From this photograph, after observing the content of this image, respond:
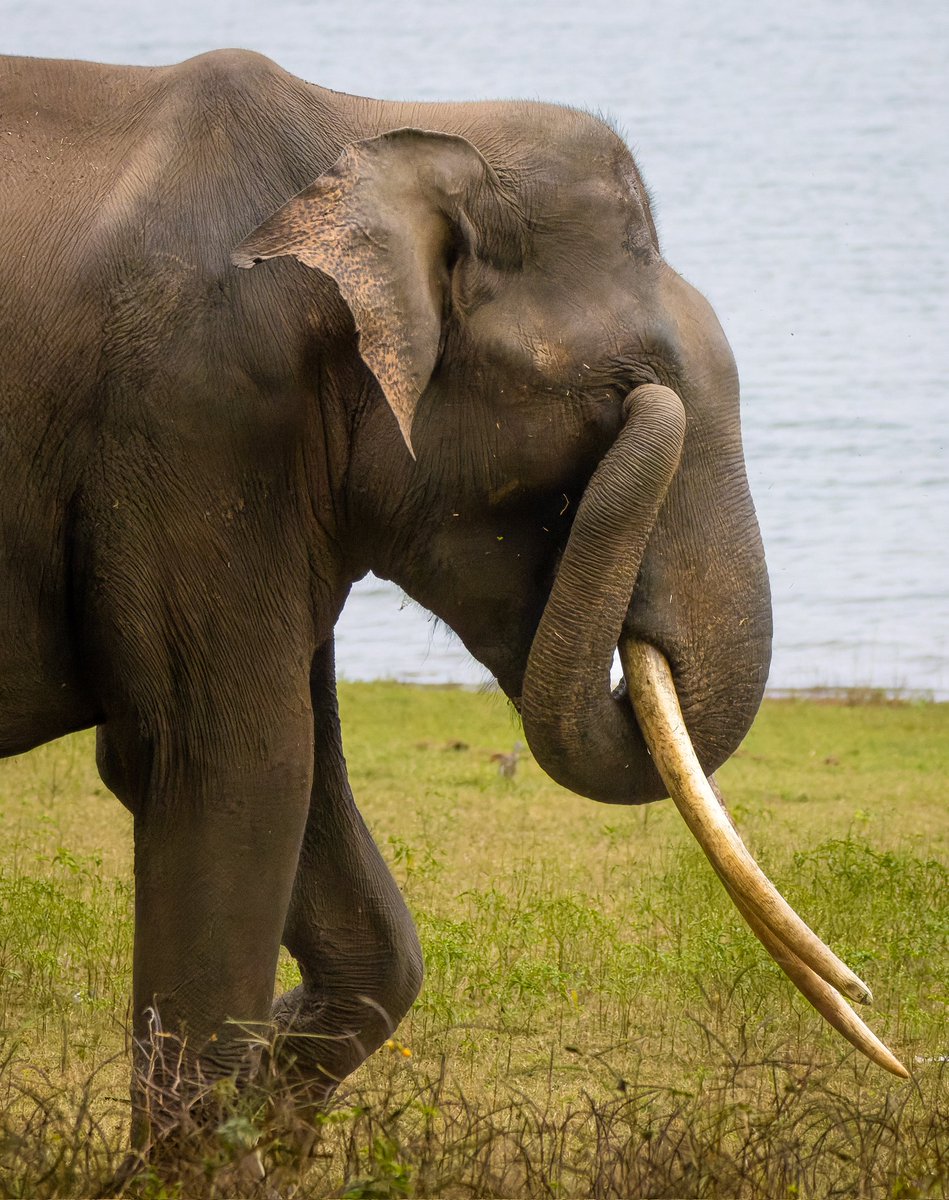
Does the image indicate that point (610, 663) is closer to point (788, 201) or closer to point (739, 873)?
point (739, 873)

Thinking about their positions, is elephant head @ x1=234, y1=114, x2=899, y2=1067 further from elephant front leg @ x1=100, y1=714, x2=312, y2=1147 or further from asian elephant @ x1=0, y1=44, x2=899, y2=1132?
elephant front leg @ x1=100, y1=714, x2=312, y2=1147

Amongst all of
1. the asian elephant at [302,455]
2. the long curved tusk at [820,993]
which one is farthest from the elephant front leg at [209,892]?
the long curved tusk at [820,993]

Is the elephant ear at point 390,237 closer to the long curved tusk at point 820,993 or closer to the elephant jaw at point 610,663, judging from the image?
the elephant jaw at point 610,663

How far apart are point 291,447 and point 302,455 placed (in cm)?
4

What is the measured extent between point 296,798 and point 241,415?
0.79 metres

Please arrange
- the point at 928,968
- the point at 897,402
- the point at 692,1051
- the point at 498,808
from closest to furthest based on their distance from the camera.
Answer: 1. the point at 692,1051
2. the point at 928,968
3. the point at 498,808
4. the point at 897,402

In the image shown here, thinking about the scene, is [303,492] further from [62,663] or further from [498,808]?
[498,808]

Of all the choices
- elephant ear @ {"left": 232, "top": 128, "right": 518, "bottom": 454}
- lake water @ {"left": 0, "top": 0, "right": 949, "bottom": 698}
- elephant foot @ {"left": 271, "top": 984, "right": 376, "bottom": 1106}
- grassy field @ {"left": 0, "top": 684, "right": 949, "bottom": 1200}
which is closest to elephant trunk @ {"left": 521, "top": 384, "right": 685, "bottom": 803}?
elephant ear @ {"left": 232, "top": 128, "right": 518, "bottom": 454}

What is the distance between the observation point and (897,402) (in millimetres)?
31391

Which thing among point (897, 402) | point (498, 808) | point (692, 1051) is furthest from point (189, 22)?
point (692, 1051)

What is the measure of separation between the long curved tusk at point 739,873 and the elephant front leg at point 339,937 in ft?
3.01

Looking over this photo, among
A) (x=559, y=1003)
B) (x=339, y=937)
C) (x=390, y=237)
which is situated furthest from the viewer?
(x=559, y=1003)

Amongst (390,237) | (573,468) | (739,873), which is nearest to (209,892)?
(739,873)

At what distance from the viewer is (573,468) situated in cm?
402
